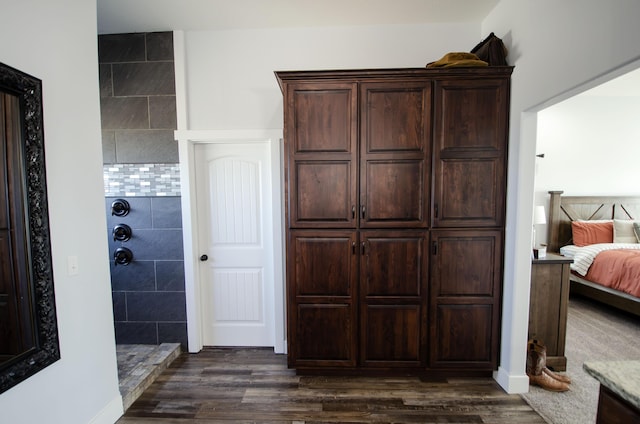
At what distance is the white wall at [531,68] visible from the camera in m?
1.29

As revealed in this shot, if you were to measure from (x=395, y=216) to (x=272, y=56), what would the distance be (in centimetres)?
179

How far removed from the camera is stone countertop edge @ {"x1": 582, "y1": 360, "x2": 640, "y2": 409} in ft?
2.38

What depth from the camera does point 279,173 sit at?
2.44 metres

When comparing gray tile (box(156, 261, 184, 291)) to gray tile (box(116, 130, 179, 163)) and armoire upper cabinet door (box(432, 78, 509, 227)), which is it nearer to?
gray tile (box(116, 130, 179, 163))

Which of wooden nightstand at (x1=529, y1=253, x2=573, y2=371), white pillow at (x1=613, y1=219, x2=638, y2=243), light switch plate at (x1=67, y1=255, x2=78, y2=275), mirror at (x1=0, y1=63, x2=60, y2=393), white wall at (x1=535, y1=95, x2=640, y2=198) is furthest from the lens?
white wall at (x1=535, y1=95, x2=640, y2=198)

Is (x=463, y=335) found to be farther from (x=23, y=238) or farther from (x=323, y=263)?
(x=23, y=238)

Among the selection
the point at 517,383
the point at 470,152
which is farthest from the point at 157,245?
the point at 517,383

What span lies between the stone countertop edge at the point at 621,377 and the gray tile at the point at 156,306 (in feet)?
9.06

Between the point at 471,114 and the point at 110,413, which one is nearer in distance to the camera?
the point at 110,413

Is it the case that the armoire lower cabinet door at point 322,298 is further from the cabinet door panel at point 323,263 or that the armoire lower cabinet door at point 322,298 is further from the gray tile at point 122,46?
the gray tile at point 122,46

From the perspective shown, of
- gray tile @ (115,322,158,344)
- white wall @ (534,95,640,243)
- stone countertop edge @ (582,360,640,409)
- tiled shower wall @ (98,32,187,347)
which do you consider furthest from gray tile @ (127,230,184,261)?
white wall @ (534,95,640,243)

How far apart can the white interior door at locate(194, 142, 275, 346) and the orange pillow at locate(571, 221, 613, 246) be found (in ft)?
14.9

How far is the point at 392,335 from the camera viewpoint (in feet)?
6.79

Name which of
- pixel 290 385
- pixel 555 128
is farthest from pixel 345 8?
pixel 555 128
